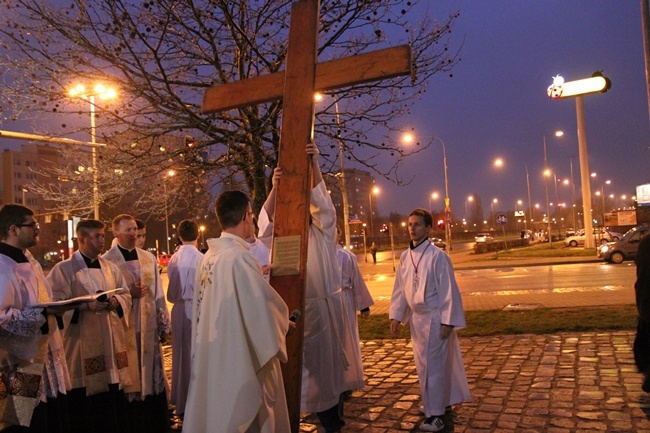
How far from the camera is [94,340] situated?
5.31m

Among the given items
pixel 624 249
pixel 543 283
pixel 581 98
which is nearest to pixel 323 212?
pixel 543 283

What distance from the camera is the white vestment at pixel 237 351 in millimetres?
3342

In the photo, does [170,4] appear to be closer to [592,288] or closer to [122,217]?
[122,217]

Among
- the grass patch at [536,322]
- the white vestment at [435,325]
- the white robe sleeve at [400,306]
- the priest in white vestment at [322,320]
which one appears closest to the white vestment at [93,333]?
the priest in white vestment at [322,320]

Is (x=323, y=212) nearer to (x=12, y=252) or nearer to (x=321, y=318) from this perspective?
(x=321, y=318)

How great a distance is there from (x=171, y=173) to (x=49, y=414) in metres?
3.93

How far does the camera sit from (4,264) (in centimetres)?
436

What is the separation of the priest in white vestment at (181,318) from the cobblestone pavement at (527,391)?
1.54 meters

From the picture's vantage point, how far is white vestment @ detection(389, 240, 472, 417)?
16.9ft

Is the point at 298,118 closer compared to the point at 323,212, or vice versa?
the point at 298,118

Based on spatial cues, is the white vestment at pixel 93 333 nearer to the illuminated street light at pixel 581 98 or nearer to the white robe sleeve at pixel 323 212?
the white robe sleeve at pixel 323 212

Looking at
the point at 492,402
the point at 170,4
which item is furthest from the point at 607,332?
the point at 170,4

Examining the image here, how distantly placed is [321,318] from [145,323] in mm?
2145

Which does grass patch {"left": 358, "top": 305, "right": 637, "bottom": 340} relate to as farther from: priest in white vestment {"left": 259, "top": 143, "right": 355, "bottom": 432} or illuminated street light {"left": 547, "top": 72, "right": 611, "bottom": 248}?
illuminated street light {"left": 547, "top": 72, "right": 611, "bottom": 248}
